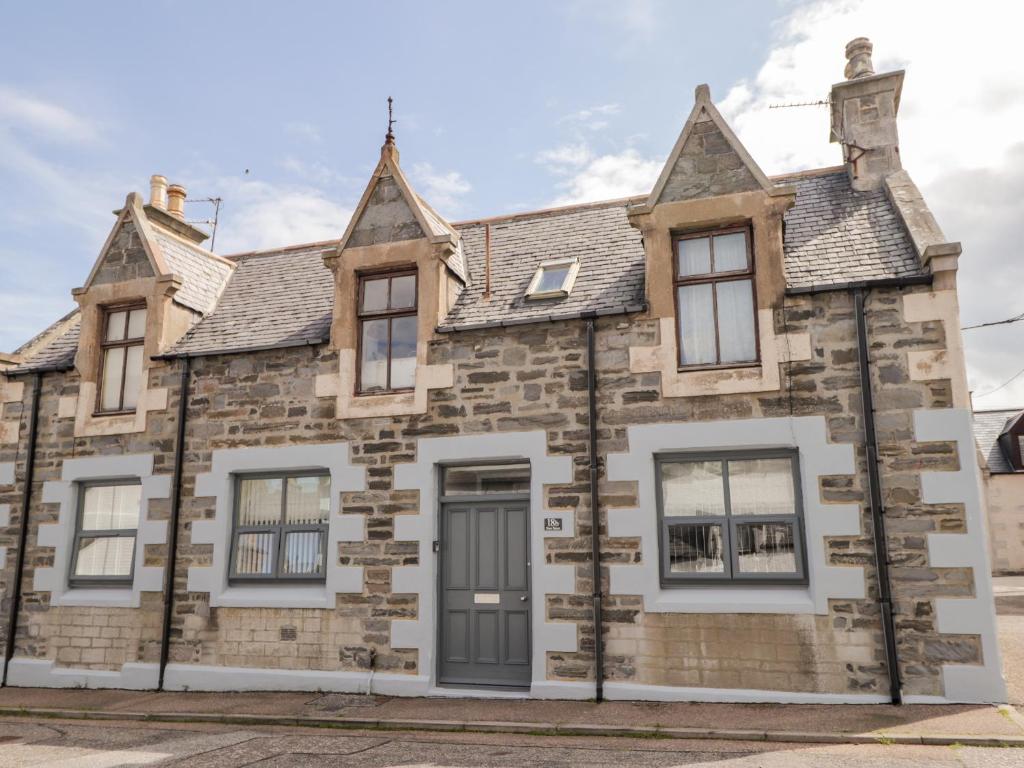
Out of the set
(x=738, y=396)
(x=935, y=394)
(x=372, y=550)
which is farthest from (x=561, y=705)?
(x=935, y=394)

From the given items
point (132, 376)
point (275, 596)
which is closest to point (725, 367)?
point (275, 596)

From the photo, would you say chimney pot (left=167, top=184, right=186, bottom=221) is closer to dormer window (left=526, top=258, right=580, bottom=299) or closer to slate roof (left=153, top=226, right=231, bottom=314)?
slate roof (left=153, top=226, right=231, bottom=314)

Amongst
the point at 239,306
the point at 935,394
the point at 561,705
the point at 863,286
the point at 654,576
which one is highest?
the point at 239,306

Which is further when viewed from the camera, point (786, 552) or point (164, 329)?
point (164, 329)

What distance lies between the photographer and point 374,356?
9922 millimetres

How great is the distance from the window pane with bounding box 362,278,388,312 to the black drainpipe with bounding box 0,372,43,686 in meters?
5.03

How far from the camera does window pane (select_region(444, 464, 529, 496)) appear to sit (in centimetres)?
909

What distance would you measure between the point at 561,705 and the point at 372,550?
9.15 feet

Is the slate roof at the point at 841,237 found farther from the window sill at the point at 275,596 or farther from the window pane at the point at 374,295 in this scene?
the window sill at the point at 275,596

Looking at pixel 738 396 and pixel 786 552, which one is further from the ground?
pixel 738 396

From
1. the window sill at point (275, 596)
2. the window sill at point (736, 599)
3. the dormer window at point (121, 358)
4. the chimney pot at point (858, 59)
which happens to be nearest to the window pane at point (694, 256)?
the window sill at point (736, 599)

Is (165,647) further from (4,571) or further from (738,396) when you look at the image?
(738,396)

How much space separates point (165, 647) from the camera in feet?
31.7

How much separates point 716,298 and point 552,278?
7.26ft
